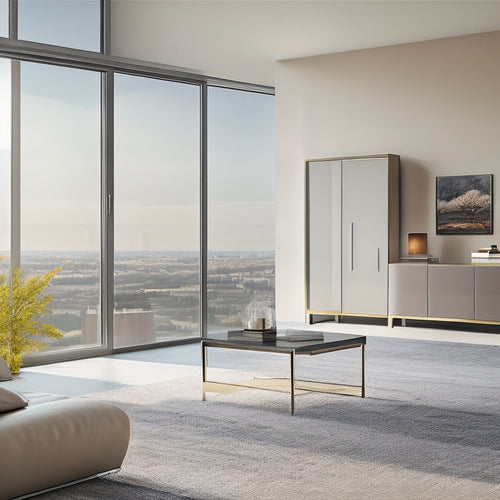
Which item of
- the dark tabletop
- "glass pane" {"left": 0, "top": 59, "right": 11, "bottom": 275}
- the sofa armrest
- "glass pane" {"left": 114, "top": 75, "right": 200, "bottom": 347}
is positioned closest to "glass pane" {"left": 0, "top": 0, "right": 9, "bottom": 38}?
"glass pane" {"left": 0, "top": 59, "right": 11, "bottom": 275}

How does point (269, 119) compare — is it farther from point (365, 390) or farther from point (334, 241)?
point (365, 390)

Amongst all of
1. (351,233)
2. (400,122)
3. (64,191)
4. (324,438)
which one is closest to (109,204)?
(64,191)

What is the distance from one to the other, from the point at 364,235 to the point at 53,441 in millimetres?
6121

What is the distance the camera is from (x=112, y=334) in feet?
24.1

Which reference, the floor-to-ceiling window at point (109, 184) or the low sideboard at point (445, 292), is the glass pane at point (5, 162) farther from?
the low sideboard at point (445, 292)

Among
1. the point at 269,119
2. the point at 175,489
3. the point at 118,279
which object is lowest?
the point at 175,489

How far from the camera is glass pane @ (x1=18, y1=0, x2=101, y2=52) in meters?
6.75

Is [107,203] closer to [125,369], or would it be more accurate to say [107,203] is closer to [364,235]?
[125,369]

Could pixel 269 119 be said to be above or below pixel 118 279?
above

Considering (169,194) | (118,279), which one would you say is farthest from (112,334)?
(169,194)

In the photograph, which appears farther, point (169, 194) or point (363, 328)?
point (363, 328)

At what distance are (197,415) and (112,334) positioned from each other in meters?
2.97

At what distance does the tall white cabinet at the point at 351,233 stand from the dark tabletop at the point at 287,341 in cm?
368

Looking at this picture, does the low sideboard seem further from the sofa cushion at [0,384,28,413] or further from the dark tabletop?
the sofa cushion at [0,384,28,413]
